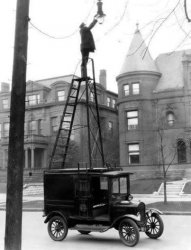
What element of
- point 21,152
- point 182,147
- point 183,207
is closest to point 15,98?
point 21,152

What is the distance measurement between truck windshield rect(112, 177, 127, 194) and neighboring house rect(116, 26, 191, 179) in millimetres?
27755

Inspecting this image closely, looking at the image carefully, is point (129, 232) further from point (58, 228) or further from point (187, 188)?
point (187, 188)

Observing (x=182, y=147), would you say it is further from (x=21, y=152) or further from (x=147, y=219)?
(x=21, y=152)

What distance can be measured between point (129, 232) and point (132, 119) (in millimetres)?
32101

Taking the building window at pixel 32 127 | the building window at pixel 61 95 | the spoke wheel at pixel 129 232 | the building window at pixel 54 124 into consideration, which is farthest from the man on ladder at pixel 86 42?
the building window at pixel 32 127

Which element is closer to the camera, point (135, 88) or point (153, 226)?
point (153, 226)

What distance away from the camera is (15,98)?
6781mm

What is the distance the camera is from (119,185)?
12492 mm

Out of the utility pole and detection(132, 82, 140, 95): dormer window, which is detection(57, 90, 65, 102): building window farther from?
the utility pole

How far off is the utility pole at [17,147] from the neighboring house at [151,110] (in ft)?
112

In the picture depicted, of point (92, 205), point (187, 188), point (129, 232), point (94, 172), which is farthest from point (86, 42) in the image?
point (187, 188)

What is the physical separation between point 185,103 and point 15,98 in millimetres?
35586

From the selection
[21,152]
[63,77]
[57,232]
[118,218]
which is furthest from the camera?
[63,77]

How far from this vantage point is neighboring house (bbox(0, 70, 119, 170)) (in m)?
46.9
